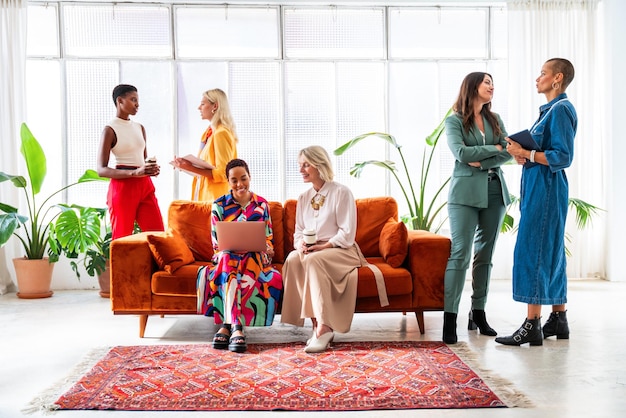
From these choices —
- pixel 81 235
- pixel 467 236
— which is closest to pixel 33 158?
pixel 81 235

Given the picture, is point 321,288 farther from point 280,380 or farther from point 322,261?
point 280,380

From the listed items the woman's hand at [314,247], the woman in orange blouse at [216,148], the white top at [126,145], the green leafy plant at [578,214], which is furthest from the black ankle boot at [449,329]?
the white top at [126,145]

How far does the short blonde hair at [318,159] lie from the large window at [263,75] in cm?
248

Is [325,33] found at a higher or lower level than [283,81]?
higher

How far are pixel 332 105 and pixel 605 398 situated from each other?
4.31 meters

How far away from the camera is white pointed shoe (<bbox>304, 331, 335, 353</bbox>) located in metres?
3.83

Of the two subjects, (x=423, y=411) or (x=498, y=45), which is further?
(x=498, y=45)

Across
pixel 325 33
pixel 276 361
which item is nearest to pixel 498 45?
pixel 325 33

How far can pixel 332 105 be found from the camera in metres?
6.75

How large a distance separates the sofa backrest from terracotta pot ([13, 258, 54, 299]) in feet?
6.38

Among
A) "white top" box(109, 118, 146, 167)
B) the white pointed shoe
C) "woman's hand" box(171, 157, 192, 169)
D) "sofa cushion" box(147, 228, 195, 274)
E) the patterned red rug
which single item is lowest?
the patterned red rug

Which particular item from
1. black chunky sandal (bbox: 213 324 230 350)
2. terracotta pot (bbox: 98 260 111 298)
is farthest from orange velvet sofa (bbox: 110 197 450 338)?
terracotta pot (bbox: 98 260 111 298)

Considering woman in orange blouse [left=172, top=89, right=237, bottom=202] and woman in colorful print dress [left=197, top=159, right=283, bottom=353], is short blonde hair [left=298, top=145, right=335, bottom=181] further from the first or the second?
woman in orange blouse [left=172, top=89, right=237, bottom=202]

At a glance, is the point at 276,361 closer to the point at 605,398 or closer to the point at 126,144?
the point at 605,398
